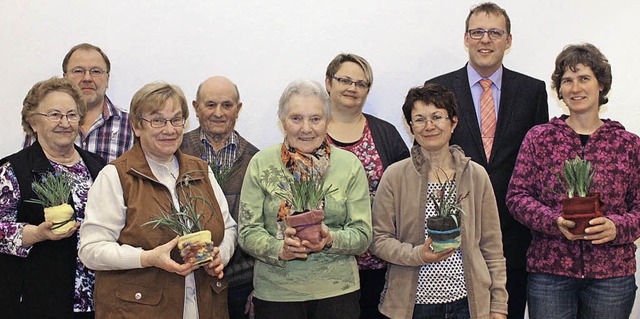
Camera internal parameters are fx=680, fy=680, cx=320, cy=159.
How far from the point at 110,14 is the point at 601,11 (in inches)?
121

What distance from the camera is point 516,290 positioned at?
346 centimetres

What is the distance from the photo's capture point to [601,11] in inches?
171

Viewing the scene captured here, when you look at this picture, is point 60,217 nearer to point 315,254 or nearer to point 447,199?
point 315,254

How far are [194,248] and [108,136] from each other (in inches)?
52.7

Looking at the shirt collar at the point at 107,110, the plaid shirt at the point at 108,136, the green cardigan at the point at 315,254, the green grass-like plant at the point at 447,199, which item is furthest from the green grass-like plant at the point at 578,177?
the shirt collar at the point at 107,110

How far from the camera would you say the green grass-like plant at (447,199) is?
2.64m

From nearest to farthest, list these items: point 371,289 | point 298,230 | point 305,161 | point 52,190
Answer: point 298,230 < point 52,190 < point 305,161 < point 371,289

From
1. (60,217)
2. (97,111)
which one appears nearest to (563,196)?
(60,217)

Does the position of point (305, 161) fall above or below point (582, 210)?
above

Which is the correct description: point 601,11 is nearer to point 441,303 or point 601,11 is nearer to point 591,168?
point 591,168

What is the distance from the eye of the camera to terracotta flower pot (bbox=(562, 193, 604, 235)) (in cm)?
278

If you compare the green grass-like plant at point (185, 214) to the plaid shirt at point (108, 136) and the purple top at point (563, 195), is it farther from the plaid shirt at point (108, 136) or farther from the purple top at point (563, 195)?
the purple top at point (563, 195)

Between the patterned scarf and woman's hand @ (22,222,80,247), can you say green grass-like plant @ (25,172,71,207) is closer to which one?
woman's hand @ (22,222,80,247)

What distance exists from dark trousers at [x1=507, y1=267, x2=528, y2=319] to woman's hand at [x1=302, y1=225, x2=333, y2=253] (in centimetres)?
129
